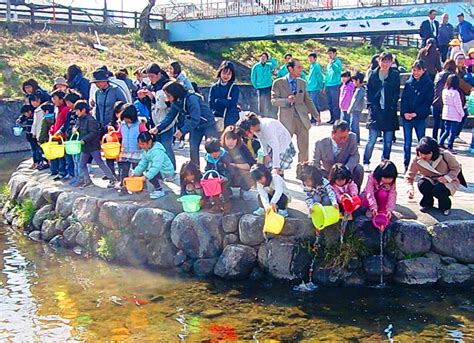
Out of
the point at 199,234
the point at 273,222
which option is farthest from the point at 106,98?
the point at 273,222

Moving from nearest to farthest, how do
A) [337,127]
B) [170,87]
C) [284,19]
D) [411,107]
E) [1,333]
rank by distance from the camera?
[1,333] < [337,127] < [170,87] < [411,107] < [284,19]

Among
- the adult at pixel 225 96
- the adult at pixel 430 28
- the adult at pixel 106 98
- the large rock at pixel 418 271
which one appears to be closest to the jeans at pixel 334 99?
the adult at pixel 430 28

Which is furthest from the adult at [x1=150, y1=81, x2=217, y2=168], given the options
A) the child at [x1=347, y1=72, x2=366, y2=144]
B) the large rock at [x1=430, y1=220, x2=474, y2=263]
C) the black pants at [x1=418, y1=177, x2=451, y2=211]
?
the child at [x1=347, y1=72, x2=366, y2=144]

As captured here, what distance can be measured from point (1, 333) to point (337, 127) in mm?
4154

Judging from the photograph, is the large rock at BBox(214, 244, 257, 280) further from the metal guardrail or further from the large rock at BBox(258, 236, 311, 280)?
the metal guardrail

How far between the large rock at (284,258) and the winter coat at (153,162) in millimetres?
1801

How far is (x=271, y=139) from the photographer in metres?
7.73

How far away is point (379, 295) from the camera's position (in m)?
6.85

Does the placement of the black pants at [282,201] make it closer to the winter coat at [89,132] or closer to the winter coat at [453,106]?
the winter coat at [89,132]

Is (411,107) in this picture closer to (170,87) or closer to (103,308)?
(170,87)

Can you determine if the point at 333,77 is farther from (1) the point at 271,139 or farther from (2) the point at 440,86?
(1) the point at 271,139

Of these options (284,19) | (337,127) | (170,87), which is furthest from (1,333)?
(284,19)

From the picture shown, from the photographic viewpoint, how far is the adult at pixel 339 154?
750 centimetres

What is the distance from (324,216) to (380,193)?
2.43 ft
